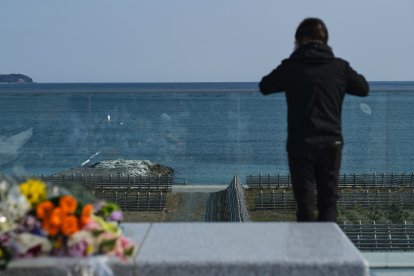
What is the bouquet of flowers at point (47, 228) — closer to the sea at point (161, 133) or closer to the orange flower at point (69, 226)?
the orange flower at point (69, 226)

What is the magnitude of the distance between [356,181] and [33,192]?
23.4m

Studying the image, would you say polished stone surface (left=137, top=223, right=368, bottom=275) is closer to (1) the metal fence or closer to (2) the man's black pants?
(2) the man's black pants

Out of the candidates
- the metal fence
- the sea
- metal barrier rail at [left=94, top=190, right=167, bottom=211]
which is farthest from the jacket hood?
A: the metal fence

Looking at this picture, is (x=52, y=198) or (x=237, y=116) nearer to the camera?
(x=52, y=198)

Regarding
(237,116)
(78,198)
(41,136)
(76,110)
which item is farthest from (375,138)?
(78,198)

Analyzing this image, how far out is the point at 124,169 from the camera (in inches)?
1073

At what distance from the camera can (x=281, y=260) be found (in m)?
3.32

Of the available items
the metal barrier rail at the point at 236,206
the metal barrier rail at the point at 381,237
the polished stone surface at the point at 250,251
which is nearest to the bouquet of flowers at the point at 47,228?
the polished stone surface at the point at 250,251

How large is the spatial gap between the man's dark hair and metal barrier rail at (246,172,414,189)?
19.8m

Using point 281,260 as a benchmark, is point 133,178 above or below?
below

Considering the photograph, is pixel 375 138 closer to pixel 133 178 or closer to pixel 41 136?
pixel 133 178

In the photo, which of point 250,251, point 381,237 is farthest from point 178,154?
point 250,251

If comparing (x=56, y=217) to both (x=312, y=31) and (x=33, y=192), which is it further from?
(x=312, y=31)

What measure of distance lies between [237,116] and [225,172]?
5802mm
